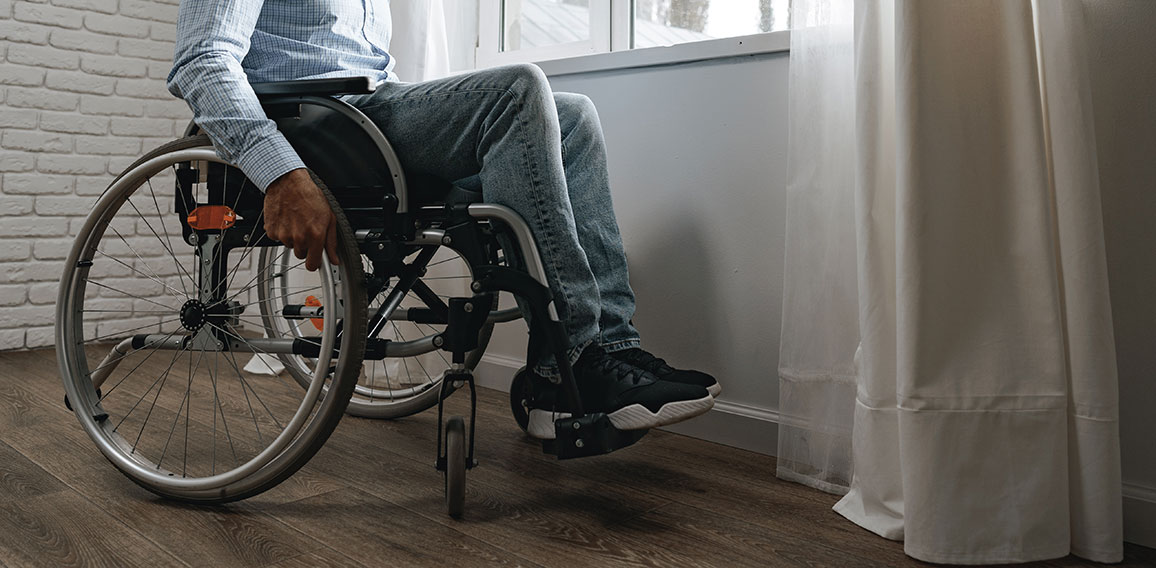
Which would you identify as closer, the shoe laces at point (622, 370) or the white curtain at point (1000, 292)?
the white curtain at point (1000, 292)

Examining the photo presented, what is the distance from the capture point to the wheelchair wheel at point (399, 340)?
1.42 metres

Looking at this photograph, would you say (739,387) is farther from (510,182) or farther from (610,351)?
(510,182)

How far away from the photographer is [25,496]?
1218 millimetres

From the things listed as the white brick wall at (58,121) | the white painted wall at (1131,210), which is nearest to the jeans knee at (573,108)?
the white painted wall at (1131,210)

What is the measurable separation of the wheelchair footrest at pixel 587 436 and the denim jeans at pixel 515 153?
0.08 m

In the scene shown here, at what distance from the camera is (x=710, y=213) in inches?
62.1

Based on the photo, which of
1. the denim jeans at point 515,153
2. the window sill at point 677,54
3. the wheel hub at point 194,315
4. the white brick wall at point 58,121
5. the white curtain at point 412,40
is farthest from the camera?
the white brick wall at point 58,121

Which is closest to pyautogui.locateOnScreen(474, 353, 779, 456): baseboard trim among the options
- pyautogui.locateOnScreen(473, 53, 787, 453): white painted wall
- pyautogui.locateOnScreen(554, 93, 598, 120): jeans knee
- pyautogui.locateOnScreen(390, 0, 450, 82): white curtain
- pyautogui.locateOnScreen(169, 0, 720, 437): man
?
pyautogui.locateOnScreen(473, 53, 787, 453): white painted wall

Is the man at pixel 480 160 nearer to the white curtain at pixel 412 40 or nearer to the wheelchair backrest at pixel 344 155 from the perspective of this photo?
the wheelchair backrest at pixel 344 155

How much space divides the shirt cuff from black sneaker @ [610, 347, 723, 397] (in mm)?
510

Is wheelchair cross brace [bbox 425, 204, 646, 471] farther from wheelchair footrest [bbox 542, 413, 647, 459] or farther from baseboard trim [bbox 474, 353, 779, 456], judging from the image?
baseboard trim [bbox 474, 353, 779, 456]

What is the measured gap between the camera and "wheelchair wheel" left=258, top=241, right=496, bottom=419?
1.42 m

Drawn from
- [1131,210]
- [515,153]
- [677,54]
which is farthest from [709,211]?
[1131,210]

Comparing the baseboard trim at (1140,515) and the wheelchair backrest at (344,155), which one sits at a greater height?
the wheelchair backrest at (344,155)
